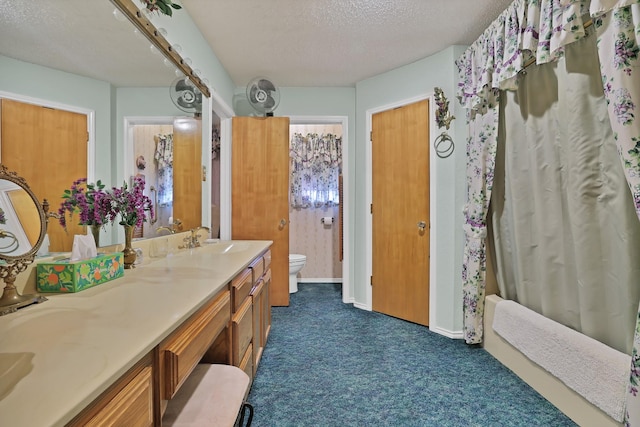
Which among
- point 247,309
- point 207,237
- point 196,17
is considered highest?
point 196,17

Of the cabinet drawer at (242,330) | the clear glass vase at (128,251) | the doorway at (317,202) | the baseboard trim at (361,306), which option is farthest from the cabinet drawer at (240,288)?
the doorway at (317,202)

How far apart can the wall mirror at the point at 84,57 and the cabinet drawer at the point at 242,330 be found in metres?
0.67

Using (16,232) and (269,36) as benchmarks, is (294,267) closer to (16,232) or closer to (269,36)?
(269,36)

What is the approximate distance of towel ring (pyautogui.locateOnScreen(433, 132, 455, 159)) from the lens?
2682 mm

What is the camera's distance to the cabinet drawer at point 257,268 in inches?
75.9

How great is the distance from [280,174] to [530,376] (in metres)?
2.64

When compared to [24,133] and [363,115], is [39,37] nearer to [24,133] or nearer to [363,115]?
[24,133]

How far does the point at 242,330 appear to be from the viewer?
1.60 meters

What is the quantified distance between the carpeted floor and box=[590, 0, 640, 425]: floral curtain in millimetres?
656

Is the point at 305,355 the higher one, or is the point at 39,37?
the point at 39,37

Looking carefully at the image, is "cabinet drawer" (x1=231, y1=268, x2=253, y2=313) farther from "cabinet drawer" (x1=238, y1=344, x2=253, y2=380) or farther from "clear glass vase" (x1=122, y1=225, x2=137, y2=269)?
"clear glass vase" (x1=122, y1=225, x2=137, y2=269)

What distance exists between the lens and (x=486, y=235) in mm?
2346

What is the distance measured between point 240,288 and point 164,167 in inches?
35.1

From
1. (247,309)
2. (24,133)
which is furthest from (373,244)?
(24,133)
